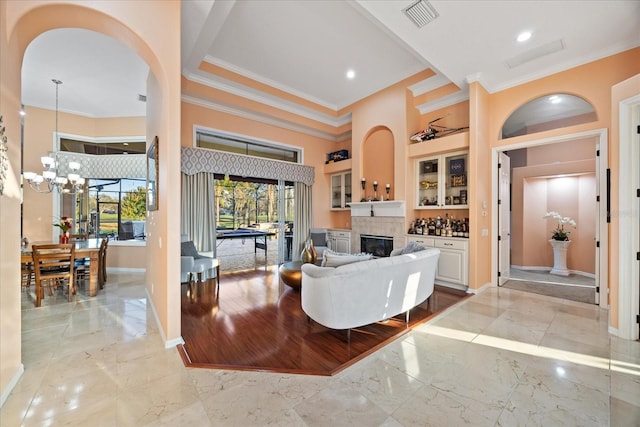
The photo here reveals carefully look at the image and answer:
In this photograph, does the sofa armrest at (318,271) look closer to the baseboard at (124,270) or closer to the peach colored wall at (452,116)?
the peach colored wall at (452,116)

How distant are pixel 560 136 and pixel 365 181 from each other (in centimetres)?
341

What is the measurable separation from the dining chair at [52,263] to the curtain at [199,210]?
61.9 inches

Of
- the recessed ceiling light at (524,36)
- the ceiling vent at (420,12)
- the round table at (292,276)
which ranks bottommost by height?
the round table at (292,276)

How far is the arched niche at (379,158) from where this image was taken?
19.0 feet

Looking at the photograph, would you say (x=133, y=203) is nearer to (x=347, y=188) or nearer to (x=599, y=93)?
(x=347, y=188)

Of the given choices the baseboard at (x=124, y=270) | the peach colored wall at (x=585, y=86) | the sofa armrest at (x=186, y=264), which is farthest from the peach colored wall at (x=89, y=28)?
the peach colored wall at (x=585, y=86)

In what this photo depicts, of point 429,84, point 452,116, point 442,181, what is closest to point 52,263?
point 442,181

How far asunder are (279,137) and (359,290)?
4.69m

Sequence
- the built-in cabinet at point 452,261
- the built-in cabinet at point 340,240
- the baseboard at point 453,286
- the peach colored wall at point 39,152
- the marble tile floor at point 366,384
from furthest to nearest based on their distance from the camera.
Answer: the built-in cabinet at point 340,240, the peach colored wall at point 39,152, the baseboard at point 453,286, the built-in cabinet at point 452,261, the marble tile floor at point 366,384

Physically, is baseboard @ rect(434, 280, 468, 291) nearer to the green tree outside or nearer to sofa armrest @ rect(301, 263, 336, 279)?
sofa armrest @ rect(301, 263, 336, 279)

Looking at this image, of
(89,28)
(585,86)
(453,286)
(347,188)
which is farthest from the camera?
(347,188)

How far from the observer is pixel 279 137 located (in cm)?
631

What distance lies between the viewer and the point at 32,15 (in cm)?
204

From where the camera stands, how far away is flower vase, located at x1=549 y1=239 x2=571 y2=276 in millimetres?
5590
